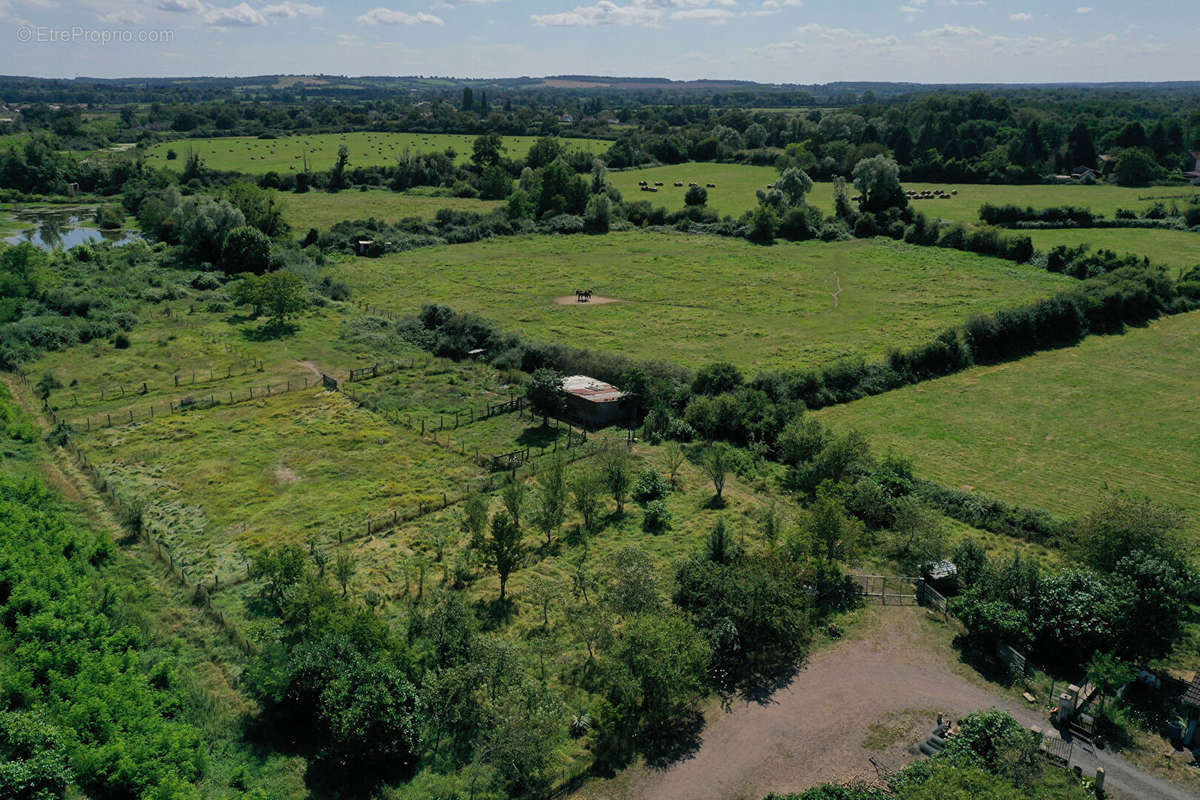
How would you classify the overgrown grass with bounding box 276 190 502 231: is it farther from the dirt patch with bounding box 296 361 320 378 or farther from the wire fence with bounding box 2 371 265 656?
the wire fence with bounding box 2 371 265 656

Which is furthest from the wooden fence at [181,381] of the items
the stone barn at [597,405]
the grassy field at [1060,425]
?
the grassy field at [1060,425]

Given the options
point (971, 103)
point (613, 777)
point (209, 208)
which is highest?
point (971, 103)

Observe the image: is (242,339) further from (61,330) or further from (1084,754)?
(1084,754)

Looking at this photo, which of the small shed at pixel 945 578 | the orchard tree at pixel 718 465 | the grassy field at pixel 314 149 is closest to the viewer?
the small shed at pixel 945 578

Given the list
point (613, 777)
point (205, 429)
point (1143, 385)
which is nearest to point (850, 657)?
point (613, 777)

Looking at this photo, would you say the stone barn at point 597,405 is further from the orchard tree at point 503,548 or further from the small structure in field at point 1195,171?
the small structure in field at point 1195,171
